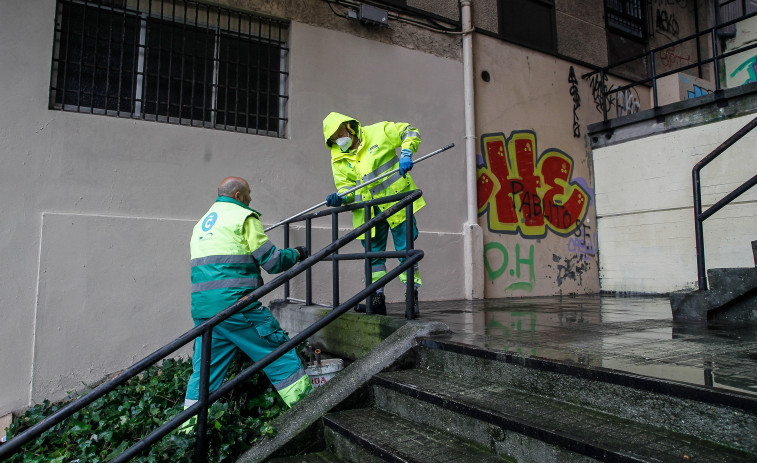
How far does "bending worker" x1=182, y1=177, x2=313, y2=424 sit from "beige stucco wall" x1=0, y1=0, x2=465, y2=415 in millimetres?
2327

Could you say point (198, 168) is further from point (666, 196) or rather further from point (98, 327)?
point (666, 196)

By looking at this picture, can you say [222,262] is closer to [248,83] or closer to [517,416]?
[517,416]

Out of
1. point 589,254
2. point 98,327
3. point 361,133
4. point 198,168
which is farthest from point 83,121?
point 589,254

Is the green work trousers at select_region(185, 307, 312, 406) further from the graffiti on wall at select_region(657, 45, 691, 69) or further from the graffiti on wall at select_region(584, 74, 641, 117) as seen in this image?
the graffiti on wall at select_region(657, 45, 691, 69)

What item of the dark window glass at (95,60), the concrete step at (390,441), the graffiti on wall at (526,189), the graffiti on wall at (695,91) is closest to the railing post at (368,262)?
the concrete step at (390,441)

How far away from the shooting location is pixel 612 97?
31.2ft

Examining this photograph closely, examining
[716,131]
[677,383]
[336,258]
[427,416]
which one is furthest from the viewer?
[716,131]

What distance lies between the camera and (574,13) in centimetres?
923

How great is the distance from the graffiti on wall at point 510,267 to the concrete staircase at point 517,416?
4.64 meters

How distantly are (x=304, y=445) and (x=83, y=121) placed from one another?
4256 mm

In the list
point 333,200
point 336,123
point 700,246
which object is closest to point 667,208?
point 700,246

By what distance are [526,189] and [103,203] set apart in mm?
5829

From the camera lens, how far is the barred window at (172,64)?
5594 mm

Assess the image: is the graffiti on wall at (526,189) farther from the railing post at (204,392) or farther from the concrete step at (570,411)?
the railing post at (204,392)
